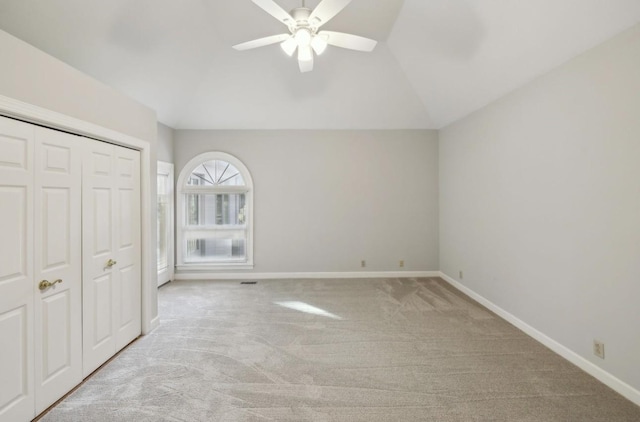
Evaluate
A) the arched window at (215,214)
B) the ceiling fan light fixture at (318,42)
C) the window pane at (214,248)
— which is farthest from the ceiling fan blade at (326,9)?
the window pane at (214,248)

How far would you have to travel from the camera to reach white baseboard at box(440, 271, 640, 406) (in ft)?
7.47

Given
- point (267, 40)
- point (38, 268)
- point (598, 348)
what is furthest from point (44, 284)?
point (598, 348)

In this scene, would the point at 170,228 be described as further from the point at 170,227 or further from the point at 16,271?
the point at 16,271

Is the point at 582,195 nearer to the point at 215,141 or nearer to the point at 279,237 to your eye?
the point at 279,237

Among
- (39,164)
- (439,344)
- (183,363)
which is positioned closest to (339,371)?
(439,344)

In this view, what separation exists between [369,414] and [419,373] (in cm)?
71

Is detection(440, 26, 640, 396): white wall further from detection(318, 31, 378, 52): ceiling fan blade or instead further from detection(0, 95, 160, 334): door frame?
detection(0, 95, 160, 334): door frame

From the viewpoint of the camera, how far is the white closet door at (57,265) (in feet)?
6.99

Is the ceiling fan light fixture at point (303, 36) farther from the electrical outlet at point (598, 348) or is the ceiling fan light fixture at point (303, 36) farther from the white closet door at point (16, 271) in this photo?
the electrical outlet at point (598, 348)

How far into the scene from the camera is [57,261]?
7.50 feet

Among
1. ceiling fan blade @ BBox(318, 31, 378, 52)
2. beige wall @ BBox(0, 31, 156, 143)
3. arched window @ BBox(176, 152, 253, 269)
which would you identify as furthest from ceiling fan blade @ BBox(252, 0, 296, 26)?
arched window @ BBox(176, 152, 253, 269)

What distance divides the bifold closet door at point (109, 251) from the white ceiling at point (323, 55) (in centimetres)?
105

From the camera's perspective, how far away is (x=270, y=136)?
18.8 ft

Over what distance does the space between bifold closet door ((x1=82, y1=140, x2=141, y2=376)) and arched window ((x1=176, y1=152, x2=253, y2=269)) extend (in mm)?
2452
